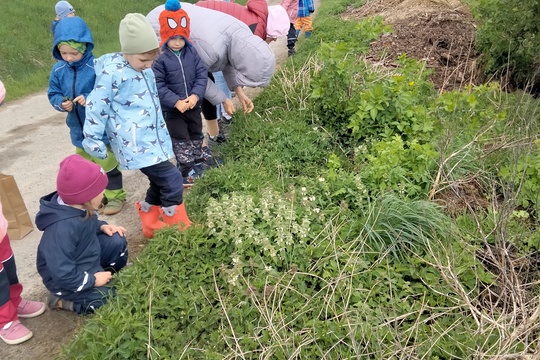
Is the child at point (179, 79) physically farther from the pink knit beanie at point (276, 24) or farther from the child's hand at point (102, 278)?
the child's hand at point (102, 278)

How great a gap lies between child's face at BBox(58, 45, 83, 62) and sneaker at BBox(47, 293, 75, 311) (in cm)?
174

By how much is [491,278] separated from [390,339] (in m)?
0.87

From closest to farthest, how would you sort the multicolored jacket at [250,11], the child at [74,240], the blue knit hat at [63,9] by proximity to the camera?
the child at [74,240] → the multicolored jacket at [250,11] → the blue knit hat at [63,9]

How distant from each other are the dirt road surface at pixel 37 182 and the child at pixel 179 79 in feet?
2.31

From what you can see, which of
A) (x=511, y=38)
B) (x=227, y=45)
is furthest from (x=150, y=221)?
(x=511, y=38)

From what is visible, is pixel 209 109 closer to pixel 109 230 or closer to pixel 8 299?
pixel 109 230

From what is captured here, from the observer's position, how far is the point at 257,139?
471 cm

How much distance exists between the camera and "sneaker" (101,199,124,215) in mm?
3979

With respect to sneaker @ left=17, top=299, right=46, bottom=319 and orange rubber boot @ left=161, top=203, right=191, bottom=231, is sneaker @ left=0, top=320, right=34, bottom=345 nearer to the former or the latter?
sneaker @ left=17, top=299, right=46, bottom=319

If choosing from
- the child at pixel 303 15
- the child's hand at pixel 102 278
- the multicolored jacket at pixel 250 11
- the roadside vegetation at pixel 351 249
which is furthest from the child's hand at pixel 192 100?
the child at pixel 303 15

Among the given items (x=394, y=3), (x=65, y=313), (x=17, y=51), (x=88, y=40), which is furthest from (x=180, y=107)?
(x=394, y=3)

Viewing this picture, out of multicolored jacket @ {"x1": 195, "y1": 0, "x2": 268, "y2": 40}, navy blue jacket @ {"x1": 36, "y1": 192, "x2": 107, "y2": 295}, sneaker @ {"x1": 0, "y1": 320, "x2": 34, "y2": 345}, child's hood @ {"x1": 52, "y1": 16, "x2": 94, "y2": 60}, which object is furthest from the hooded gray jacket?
sneaker @ {"x1": 0, "y1": 320, "x2": 34, "y2": 345}

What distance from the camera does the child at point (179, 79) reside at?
3.64m

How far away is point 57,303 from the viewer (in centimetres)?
298
